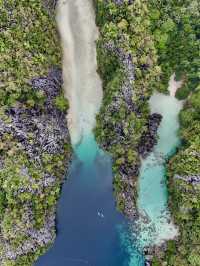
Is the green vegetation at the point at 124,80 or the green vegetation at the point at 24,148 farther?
the green vegetation at the point at 124,80

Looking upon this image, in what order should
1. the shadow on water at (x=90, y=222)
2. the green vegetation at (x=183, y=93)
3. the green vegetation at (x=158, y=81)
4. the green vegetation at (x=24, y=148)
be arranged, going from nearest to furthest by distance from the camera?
1. the green vegetation at (x=24, y=148)
2. the green vegetation at (x=183, y=93)
3. the green vegetation at (x=158, y=81)
4. the shadow on water at (x=90, y=222)

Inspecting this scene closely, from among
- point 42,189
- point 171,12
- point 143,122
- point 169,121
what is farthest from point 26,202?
point 171,12

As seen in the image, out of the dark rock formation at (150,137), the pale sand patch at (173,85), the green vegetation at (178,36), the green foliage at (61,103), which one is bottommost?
the dark rock formation at (150,137)

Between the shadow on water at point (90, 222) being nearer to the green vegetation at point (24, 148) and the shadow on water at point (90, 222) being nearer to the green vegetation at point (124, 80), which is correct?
the green vegetation at point (24, 148)

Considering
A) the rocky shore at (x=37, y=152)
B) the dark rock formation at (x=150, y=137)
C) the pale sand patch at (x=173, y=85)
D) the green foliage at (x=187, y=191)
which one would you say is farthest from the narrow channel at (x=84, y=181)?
the pale sand patch at (x=173, y=85)

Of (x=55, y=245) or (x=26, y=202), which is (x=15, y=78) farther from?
(x=55, y=245)

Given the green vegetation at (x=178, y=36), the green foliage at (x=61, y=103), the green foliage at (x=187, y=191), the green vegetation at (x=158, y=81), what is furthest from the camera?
the green foliage at (x=61, y=103)
